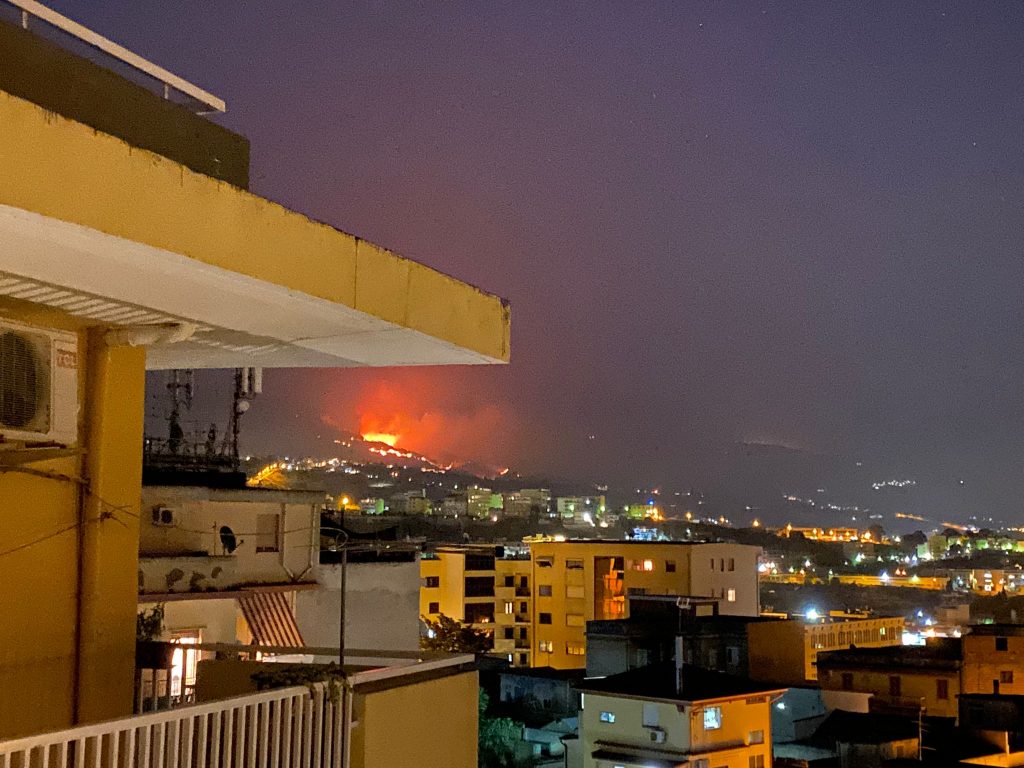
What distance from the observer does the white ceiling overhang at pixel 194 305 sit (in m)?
3.67

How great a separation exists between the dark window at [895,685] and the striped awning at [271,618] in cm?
2317

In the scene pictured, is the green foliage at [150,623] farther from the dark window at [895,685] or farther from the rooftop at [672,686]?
the dark window at [895,685]

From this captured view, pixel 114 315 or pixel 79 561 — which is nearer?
pixel 114 315

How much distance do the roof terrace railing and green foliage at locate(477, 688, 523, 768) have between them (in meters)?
21.3

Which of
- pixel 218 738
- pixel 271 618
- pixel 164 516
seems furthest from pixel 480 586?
pixel 218 738

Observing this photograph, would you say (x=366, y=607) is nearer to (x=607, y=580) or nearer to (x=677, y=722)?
(x=677, y=722)

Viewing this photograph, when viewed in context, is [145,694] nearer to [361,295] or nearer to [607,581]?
[361,295]

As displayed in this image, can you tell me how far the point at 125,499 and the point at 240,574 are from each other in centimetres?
1245

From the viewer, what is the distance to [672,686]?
22.0 m

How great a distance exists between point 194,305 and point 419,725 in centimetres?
227

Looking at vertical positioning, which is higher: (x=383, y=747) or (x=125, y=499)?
(x=125, y=499)

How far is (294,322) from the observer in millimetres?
5043

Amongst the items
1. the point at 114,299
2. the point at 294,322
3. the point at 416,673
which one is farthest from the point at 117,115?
the point at 416,673

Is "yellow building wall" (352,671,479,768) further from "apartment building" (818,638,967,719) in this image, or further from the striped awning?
"apartment building" (818,638,967,719)
